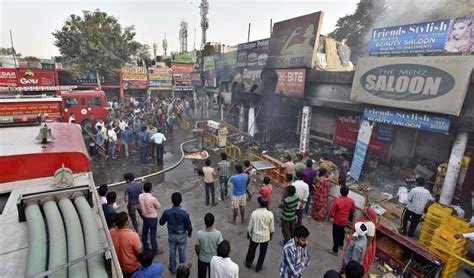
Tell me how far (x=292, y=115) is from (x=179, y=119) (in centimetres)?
1040

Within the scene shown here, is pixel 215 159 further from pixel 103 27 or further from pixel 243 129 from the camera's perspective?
pixel 103 27

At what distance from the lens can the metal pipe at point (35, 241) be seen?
202 centimetres

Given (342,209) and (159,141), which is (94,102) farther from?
(342,209)

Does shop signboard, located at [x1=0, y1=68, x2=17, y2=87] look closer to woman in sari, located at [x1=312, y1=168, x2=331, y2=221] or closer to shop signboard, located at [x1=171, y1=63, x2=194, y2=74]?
shop signboard, located at [x1=171, y1=63, x2=194, y2=74]

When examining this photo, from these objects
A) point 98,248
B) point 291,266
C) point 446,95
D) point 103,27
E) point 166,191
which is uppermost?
point 103,27

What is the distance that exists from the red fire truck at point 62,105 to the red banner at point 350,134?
1586cm

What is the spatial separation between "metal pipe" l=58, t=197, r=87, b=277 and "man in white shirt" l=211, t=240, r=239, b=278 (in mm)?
1983

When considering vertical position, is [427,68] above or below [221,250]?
above

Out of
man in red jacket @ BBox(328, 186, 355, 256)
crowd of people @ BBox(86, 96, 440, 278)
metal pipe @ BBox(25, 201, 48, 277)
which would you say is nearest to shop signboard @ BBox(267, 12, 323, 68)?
crowd of people @ BBox(86, 96, 440, 278)

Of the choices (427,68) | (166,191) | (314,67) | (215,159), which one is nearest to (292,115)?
(314,67)

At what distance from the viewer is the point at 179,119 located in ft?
75.2

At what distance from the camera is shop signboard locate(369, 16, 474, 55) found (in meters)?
8.12

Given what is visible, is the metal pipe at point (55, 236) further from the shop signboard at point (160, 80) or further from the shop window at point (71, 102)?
the shop signboard at point (160, 80)

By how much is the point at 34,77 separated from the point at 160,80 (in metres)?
13.6
